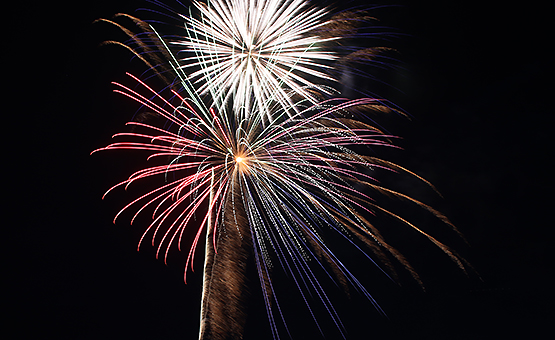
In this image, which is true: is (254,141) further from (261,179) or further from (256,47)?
(256,47)

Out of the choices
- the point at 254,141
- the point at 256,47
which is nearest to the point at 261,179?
the point at 254,141

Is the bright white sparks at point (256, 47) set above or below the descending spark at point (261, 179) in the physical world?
above

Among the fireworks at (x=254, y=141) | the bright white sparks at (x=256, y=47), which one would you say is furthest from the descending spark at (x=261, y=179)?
the bright white sparks at (x=256, y=47)

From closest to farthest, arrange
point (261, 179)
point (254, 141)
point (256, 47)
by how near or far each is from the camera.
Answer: point (256, 47) < point (254, 141) < point (261, 179)

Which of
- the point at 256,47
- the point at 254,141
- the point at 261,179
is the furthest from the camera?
the point at 261,179

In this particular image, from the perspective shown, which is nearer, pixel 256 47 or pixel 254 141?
pixel 256 47

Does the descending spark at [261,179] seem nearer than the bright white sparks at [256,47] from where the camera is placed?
No

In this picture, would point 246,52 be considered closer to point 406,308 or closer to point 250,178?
point 250,178

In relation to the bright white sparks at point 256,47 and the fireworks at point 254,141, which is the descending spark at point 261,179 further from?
the bright white sparks at point 256,47
